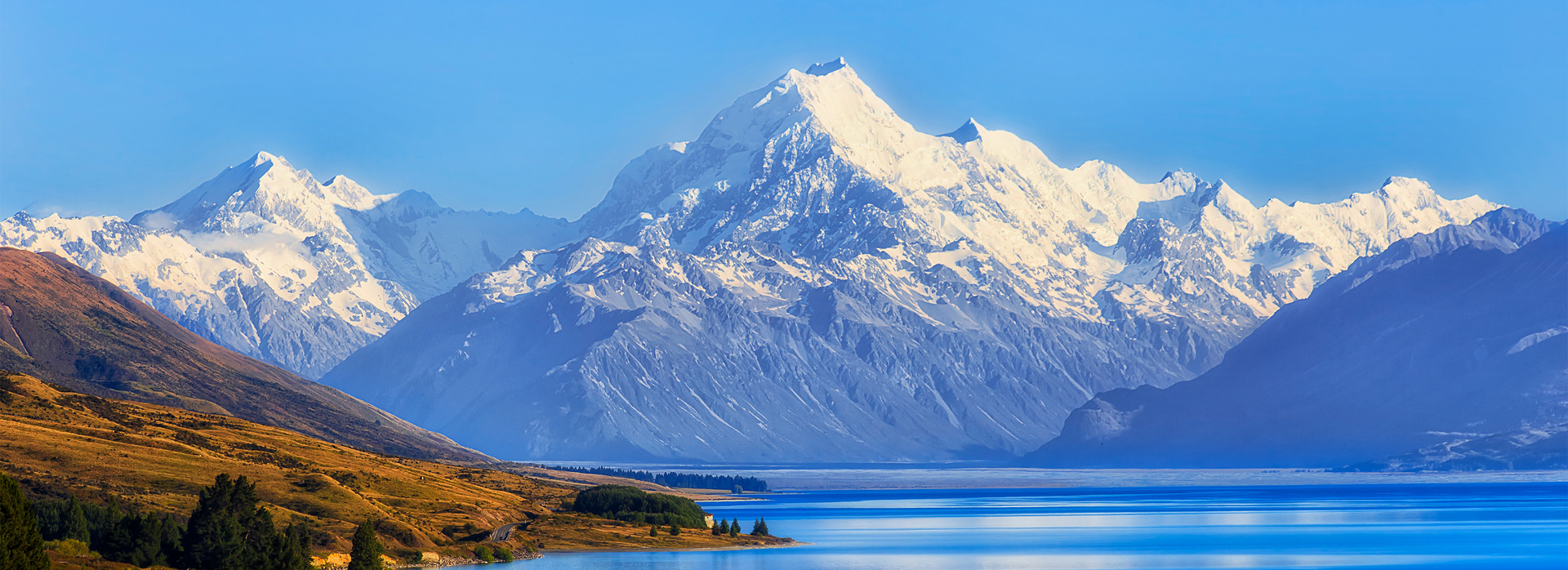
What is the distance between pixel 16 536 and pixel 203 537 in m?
36.5

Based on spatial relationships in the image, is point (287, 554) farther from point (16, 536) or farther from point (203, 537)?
point (16, 536)

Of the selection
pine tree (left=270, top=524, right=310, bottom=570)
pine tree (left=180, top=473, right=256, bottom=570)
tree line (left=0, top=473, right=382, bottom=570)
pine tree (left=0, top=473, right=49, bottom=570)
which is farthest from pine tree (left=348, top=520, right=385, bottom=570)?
pine tree (left=0, top=473, right=49, bottom=570)

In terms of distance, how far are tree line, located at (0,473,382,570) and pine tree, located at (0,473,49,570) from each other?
24748 mm

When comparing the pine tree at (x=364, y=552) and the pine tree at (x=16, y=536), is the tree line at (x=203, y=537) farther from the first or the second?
the pine tree at (x=16, y=536)

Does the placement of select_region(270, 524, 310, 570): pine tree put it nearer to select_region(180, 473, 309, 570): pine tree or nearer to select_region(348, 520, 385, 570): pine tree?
select_region(180, 473, 309, 570): pine tree

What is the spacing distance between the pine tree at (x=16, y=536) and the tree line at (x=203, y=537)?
81.2 ft

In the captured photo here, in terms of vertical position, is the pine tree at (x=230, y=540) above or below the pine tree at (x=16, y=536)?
above

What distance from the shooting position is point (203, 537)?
462ft

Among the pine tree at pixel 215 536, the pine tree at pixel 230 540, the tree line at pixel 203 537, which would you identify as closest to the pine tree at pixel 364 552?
the tree line at pixel 203 537

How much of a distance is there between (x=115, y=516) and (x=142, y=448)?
181 feet

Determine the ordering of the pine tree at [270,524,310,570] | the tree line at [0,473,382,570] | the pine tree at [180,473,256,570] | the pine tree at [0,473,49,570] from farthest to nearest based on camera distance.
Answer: the pine tree at [180,473,256,570], the tree line at [0,473,382,570], the pine tree at [270,524,310,570], the pine tree at [0,473,49,570]

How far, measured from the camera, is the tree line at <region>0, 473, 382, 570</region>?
13688cm

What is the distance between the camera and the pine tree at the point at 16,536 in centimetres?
10331

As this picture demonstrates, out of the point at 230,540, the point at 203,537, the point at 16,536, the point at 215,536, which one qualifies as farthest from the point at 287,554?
the point at 16,536
